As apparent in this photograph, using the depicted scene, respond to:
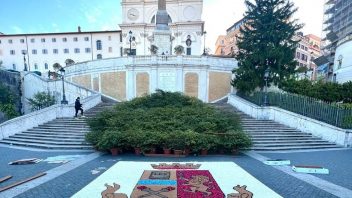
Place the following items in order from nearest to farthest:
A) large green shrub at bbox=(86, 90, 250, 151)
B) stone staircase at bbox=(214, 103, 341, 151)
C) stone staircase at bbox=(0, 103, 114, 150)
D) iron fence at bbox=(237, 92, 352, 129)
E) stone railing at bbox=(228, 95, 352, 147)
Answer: large green shrub at bbox=(86, 90, 250, 151)
stone staircase at bbox=(0, 103, 114, 150)
stone staircase at bbox=(214, 103, 341, 151)
stone railing at bbox=(228, 95, 352, 147)
iron fence at bbox=(237, 92, 352, 129)

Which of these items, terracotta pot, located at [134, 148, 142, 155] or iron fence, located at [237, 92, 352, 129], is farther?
iron fence, located at [237, 92, 352, 129]

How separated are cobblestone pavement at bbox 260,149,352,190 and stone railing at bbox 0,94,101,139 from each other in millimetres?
15237

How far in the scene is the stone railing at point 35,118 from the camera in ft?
47.3

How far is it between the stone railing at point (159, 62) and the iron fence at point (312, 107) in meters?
7.45

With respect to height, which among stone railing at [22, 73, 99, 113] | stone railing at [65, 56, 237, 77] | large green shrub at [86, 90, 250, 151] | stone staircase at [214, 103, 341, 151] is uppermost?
stone railing at [65, 56, 237, 77]

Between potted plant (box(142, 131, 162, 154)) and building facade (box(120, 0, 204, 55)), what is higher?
building facade (box(120, 0, 204, 55))

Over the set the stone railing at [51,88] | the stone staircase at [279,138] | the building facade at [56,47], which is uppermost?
the building facade at [56,47]

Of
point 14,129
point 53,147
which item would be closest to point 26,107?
point 14,129

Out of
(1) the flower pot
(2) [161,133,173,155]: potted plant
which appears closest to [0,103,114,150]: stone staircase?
(2) [161,133,173,155]: potted plant

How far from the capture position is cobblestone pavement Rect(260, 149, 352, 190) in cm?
771

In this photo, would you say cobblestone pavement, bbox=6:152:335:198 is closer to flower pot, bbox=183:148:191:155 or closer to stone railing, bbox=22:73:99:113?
flower pot, bbox=183:148:191:155

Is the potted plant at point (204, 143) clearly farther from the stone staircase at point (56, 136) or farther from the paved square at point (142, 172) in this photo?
the stone staircase at point (56, 136)

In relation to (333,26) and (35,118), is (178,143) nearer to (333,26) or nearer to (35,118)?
(35,118)

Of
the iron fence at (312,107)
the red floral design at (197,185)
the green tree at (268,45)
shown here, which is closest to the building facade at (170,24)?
the green tree at (268,45)
